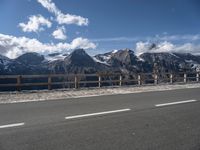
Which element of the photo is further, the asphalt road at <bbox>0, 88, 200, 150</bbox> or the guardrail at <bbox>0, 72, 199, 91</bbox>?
the guardrail at <bbox>0, 72, 199, 91</bbox>

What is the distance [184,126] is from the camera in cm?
704

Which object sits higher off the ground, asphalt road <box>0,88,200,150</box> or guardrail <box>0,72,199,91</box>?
guardrail <box>0,72,199,91</box>

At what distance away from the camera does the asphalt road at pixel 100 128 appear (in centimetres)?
553

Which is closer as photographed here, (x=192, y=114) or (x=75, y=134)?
(x=75, y=134)

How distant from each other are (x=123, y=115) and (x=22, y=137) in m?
3.53

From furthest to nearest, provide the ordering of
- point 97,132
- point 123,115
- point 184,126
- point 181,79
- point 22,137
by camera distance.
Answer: point 181,79 < point 123,115 < point 184,126 < point 97,132 < point 22,137

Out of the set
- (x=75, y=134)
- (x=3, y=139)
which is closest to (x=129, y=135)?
(x=75, y=134)

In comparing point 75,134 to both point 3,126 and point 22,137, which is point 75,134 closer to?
point 22,137

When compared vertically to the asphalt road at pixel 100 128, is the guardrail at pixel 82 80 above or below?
above

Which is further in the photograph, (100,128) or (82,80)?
(82,80)

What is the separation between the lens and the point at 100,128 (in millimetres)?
6883

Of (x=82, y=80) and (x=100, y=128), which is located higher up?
(x=82, y=80)

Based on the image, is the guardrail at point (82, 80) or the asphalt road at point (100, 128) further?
the guardrail at point (82, 80)

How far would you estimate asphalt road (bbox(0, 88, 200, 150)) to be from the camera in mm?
5527
